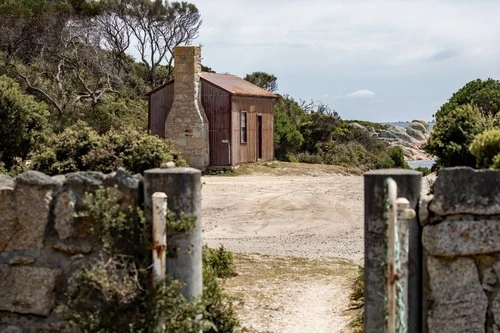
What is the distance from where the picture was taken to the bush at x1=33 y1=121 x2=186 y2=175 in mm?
9828

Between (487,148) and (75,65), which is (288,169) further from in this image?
(487,148)

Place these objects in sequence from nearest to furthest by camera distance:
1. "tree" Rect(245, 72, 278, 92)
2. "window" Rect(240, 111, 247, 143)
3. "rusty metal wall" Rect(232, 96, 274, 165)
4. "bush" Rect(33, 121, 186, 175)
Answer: "bush" Rect(33, 121, 186, 175) < "rusty metal wall" Rect(232, 96, 274, 165) < "window" Rect(240, 111, 247, 143) < "tree" Rect(245, 72, 278, 92)

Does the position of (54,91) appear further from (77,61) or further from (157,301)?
(157,301)

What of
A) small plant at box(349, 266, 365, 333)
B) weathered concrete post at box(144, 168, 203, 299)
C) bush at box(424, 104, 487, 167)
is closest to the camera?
weathered concrete post at box(144, 168, 203, 299)

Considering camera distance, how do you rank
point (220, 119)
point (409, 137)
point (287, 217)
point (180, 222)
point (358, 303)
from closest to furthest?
point (180, 222)
point (358, 303)
point (287, 217)
point (220, 119)
point (409, 137)

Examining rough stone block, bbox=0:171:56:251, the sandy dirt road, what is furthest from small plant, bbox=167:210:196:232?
the sandy dirt road

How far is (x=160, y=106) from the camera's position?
28.2 meters

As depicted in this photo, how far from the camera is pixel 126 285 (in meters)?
5.51

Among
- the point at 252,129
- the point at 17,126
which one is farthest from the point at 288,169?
the point at 17,126

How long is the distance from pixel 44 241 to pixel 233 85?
2401 cm

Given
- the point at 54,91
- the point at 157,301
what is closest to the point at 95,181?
the point at 157,301

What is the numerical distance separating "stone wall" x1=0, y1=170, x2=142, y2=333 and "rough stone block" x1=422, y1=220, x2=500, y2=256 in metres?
2.40

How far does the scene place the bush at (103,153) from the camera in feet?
32.2

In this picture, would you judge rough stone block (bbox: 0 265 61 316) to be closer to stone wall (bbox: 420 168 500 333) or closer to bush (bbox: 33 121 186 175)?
stone wall (bbox: 420 168 500 333)
